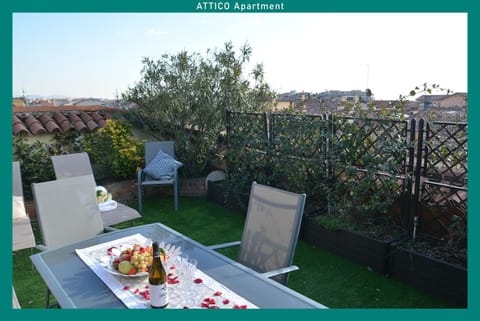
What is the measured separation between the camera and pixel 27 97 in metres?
7.57

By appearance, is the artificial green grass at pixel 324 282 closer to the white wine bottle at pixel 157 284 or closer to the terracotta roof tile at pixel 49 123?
the white wine bottle at pixel 157 284

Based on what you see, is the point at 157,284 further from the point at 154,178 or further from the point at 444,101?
the point at 154,178

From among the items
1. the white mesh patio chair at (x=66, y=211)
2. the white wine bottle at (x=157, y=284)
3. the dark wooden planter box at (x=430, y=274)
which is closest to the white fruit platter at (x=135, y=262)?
the white wine bottle at (x=157, y=284)

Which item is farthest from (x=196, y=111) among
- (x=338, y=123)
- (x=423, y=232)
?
(x=423, y=232)

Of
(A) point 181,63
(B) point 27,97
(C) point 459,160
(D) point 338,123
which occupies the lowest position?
(C) point 459,160

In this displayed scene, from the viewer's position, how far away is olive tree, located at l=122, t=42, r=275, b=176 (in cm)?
662

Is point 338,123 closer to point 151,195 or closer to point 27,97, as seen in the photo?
point 151,195

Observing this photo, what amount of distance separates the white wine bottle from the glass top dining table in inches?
6.9

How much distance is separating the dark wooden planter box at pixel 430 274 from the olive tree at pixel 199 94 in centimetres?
371

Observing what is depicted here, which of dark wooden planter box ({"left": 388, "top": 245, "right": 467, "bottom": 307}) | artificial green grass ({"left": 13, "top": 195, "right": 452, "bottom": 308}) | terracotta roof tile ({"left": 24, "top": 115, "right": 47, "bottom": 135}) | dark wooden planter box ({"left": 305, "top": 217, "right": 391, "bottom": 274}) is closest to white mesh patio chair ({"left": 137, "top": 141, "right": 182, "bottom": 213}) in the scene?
artificial green grass ({"left": 13, "top": 195, "right": 452, "bottom": 308})

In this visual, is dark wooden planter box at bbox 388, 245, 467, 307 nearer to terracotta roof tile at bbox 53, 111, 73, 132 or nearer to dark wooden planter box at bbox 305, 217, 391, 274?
dark wooden planter box at bbox 305, 217, 391, 274

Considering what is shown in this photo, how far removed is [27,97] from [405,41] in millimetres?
6876

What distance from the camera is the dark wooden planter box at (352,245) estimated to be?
389 centimetres

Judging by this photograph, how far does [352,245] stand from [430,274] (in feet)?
2.84
